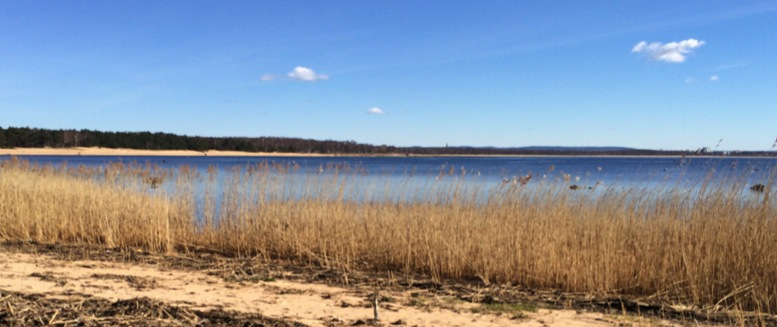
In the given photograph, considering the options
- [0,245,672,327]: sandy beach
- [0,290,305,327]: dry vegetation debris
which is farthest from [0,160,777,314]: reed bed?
[0,290,305,327]: dry vegetation debris

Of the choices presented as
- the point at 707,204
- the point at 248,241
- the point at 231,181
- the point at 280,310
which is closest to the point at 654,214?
the point at 707,204

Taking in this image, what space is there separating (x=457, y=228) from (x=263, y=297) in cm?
306

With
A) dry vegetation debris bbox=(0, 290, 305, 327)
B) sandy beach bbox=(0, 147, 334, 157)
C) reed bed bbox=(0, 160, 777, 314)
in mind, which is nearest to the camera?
dry vegetation debris bbox=(0, 290, 305, 327)

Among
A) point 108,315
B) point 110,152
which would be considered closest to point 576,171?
point 108,315

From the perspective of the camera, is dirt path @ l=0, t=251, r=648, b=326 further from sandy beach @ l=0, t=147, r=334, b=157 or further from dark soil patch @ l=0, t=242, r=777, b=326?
sandy beach @ l=0, t=147, r=334, b=157

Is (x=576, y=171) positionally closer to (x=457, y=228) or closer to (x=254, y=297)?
(x=457, y=228)

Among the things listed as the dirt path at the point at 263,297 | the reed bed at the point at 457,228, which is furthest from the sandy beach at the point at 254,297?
the reed bed at the point at 457,228

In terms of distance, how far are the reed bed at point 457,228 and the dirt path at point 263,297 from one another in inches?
59.9

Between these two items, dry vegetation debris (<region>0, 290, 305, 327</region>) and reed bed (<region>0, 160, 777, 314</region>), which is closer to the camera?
dry vegetation debris (<region>0, 290, 305, 327</region>)

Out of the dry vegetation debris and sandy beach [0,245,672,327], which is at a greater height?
the dry vegetation debris

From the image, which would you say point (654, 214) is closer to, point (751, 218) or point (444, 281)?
point (751, 218)

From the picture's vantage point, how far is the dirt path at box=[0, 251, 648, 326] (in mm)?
5594

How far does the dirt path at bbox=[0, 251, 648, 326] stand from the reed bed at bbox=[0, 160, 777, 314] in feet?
4.99

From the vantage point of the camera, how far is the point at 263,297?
643 cm
